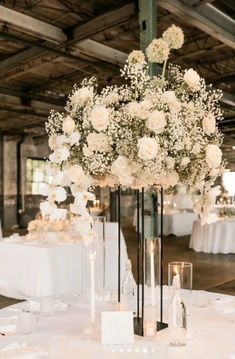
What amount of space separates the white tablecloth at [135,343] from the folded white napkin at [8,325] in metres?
0.07

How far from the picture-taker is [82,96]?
165 centimetres

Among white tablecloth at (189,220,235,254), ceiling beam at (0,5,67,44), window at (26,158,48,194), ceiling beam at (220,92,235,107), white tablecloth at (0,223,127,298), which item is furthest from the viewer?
window at (26,158,48,194)

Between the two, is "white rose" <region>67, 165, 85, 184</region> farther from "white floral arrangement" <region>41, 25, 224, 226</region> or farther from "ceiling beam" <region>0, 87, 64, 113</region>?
"ceiling beam" <region>0, 87, 64, 113</region>

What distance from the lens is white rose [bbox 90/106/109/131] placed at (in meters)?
1.54

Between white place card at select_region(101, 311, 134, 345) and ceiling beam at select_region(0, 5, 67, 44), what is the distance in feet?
13.8

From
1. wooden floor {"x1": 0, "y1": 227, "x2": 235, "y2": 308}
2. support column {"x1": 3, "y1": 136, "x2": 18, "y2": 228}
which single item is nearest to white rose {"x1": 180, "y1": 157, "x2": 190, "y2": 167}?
wooden floor {"x1": 0, "y1": 227, "x2": 235, "y2": 308}

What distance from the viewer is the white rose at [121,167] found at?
154 centimetres

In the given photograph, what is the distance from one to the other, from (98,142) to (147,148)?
20 centimetres

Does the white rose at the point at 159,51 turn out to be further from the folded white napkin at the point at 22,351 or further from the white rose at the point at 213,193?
the folded white napkin at the point at 22,351

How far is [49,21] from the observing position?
224 inches

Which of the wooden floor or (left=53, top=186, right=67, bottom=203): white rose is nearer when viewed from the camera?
(left=53, top=186, right=67, bottom=203): white rose

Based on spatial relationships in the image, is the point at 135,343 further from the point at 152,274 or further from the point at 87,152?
the point at 87,152

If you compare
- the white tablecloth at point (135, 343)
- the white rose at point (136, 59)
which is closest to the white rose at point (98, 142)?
the white rose at point (136, 59)

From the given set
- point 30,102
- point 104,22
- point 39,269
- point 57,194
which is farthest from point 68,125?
point 30,102
